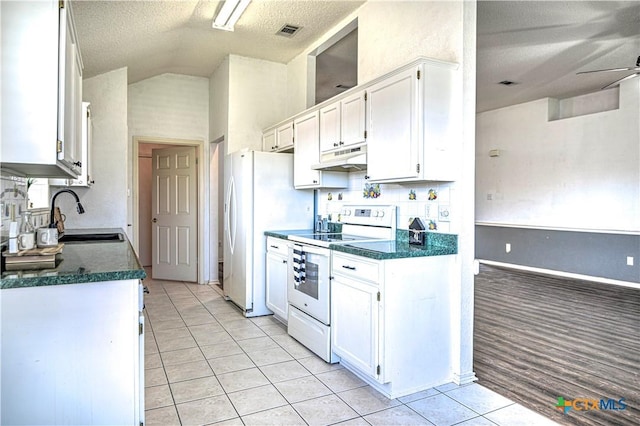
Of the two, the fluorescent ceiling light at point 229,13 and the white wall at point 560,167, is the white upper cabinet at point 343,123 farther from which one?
the white wall at point 560,167

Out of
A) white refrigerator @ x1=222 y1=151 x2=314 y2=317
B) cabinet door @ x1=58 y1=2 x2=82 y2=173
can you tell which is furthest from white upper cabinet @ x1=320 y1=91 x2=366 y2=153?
cabinet door @ x1=58 y1=2 x2=82 y2=173

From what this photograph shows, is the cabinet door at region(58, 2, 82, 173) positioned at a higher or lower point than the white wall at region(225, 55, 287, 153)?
lower

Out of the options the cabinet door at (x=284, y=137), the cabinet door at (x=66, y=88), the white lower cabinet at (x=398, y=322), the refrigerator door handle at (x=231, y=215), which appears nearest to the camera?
the cabinet door at (x=66, y=88)

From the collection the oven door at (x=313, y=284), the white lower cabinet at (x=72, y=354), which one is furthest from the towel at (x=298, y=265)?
the white lower cabinet at (x=72, y=354)

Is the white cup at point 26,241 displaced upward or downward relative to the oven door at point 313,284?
upward

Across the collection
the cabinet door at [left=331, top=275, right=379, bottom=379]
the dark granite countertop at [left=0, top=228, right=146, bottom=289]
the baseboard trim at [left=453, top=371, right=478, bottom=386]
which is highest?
the dark granite countertop at [left=0, top=228, right=146, bottom=289]

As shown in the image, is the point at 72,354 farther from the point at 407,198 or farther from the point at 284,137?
the point at 284,137

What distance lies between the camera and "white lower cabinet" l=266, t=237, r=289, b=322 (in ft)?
12.6

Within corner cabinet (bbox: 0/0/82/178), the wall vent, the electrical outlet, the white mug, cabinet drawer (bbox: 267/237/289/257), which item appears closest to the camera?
corner cabinet (bbox: 0/0/82/178)

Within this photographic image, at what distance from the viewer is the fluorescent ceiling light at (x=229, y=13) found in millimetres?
3358

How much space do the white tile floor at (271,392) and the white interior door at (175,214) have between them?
7.98ft

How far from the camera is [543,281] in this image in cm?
614

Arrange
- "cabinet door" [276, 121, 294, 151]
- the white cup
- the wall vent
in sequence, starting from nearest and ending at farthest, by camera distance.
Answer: the white cup → the wall vent → "cabinet door" [276, 121, 294, 151]

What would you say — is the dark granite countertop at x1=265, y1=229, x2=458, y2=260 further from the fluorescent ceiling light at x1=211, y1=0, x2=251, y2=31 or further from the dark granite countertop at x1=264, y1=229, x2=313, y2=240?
the fluorescent ceiling light at x1=211, y1=0, x2=251, y2=31
